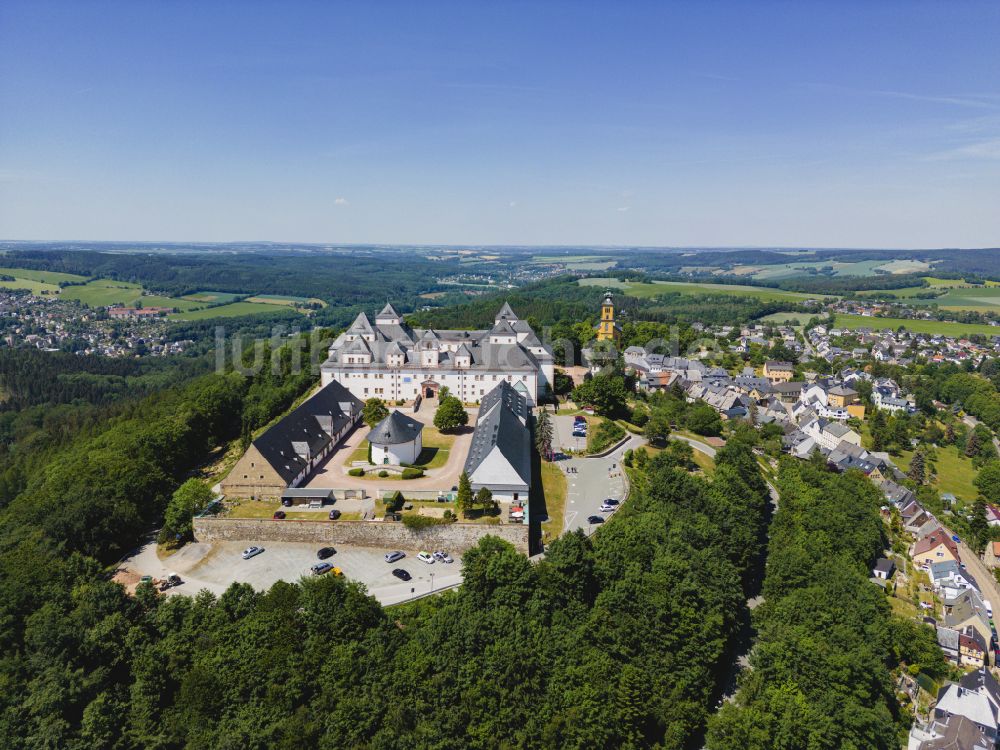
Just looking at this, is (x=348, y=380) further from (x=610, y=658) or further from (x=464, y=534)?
(x=610, y=658)

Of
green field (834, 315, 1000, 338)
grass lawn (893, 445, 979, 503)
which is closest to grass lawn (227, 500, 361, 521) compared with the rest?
grass lawn (893, 445, 979, 503)

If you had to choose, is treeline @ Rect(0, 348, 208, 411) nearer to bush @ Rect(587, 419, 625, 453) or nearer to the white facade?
the white facade

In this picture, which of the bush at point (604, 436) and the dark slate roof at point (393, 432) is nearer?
the dark slate roof at point (393, 432)

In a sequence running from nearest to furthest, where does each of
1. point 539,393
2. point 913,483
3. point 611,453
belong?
point 611,453 → point 913,483 → point 539,393

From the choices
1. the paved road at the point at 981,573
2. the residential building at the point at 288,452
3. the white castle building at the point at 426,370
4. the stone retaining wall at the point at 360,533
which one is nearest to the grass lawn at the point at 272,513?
the stone retaining wall at the point at 360,533

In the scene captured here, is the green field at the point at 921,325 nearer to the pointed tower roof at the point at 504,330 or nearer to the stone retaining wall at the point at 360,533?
the pointed tower roof at the point at 504,330

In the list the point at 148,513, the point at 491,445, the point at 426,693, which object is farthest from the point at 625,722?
the point at 148,513
